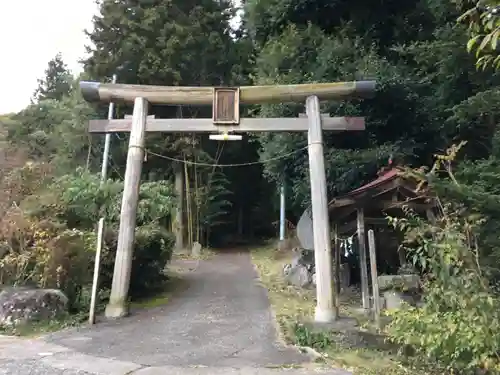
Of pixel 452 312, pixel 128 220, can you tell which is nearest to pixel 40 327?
pixel 128 220

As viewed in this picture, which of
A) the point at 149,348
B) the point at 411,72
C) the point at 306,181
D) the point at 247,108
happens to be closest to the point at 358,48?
the point at 411,72

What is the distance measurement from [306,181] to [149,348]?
20.5 ft

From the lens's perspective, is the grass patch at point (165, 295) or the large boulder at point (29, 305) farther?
the grass patch at point (165, 295)

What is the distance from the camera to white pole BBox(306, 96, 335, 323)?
7.72 metres

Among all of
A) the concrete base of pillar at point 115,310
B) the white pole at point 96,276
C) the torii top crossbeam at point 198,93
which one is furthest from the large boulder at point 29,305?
the torii top crossbeam at point 198,93

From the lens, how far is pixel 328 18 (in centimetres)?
1234

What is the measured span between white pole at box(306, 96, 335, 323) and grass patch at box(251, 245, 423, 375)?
1.51ft

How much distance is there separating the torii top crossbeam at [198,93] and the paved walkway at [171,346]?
3.86 meters

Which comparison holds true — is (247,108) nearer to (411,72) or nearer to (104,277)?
(411,72)

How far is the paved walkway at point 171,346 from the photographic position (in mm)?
5098

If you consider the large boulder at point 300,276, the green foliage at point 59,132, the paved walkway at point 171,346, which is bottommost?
the paved walkway at point 171,346

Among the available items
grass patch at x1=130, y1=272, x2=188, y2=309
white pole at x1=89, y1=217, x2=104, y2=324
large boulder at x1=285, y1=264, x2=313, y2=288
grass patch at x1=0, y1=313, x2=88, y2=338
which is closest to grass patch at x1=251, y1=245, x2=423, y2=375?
large boulder at x1=285, y1=264, x2=313, y2=288

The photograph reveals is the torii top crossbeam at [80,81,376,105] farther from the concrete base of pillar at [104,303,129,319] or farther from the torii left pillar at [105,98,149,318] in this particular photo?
the concrete base of pillar at [104,303,129,319]

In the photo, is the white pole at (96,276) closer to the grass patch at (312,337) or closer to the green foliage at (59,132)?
the grass patch at (312,337)
